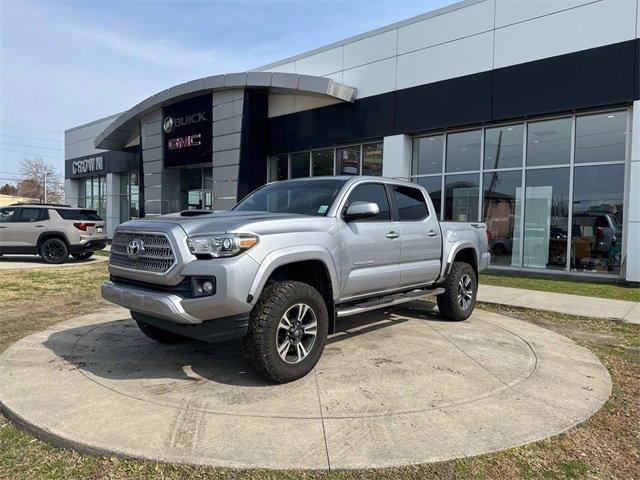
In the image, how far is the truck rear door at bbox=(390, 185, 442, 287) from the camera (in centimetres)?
577

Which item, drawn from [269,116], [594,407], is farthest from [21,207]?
[594,407]

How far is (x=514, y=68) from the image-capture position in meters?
12.8

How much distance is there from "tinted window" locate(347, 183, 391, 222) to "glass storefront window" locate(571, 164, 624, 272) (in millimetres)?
8644

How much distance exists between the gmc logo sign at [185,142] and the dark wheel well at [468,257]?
608 inches

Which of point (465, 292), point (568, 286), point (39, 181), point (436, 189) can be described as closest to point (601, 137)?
point (568, 286)

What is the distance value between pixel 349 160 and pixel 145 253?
13594 mm

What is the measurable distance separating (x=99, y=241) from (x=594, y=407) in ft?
47.9

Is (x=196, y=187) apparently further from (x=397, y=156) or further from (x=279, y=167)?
(x=397, y=156)

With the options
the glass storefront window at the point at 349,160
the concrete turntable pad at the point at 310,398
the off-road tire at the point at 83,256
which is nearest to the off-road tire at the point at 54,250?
the off-road tire at the point at 83,256

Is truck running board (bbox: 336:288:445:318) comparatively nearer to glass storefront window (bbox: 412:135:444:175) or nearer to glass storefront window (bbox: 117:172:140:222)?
glass storefront window (bbox: 412:135:444:175)

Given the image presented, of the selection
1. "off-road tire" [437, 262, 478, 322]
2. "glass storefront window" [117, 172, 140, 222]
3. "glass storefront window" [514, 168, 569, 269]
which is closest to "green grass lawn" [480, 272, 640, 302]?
"glass storefront window" [514, 168, 569, 269]

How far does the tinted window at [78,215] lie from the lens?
14852mm

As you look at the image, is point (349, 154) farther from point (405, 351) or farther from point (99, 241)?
point (405, 351)

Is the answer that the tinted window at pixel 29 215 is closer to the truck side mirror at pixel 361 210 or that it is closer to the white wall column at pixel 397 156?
the white wall column at pixel 397 156
